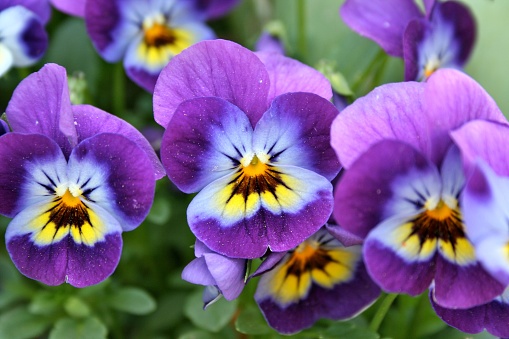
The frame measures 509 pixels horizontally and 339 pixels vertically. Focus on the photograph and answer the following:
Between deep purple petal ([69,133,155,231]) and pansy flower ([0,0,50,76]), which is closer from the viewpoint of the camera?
deep purple petal ([69,133,155,231])

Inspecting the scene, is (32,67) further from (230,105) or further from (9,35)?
(230,105)

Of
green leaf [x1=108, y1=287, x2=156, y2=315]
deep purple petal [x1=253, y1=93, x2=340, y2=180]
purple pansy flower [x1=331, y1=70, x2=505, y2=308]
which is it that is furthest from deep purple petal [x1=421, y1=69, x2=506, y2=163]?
green leaf [x1=108, y1=287, x2=156, y2=315]

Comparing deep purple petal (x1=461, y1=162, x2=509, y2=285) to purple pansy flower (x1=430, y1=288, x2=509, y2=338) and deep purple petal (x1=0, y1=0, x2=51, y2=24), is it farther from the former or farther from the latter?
deep purple petal (x1=0, y1=0, x2=51, y2=24)

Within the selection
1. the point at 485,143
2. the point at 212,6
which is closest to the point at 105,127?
the point at 485,143

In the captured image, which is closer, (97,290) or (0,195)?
(0,195)

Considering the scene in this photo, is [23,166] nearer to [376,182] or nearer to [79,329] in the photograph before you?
[79,329]

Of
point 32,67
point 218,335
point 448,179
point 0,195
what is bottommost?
point 218,335

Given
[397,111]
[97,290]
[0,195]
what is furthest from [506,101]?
[0,195]
